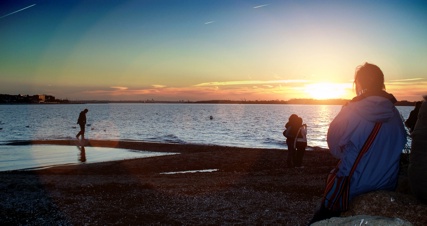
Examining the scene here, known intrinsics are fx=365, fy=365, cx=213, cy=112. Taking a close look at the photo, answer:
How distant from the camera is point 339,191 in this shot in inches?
150

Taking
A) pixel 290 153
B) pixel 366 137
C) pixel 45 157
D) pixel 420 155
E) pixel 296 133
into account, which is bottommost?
pixel 45 157

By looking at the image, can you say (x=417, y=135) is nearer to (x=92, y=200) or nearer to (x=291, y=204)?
(x=291, y=204)

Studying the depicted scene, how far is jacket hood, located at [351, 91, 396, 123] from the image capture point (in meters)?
3.64

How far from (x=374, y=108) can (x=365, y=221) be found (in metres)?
1.17

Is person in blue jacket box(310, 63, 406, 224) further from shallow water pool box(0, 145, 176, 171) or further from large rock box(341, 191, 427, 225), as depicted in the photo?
shallow water pool box(0, 145, 176, 171)

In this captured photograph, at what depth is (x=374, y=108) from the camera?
3.63 meters

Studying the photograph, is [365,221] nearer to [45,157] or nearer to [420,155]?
[420,155]

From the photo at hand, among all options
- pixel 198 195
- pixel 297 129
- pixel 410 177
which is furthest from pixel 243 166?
pixel 410 177

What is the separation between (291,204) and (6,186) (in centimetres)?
1142

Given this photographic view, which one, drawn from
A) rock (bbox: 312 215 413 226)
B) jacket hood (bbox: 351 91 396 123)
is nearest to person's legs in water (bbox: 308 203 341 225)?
rock (bbox: 312 215 413 226)

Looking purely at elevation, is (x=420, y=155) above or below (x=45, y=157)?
above

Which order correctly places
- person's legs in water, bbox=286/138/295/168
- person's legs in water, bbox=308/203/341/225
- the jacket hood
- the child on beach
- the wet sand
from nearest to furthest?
the jacket hood, person's legs in water, bbox=308/203/341/225, the wet sand, the child on beach, person's legs in water, bbox=286/138/295/168

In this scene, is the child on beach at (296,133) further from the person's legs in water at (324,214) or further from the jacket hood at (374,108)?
the jacket hood at (374,108)

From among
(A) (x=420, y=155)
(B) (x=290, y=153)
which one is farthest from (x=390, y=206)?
(B) (x=290, y=153)
